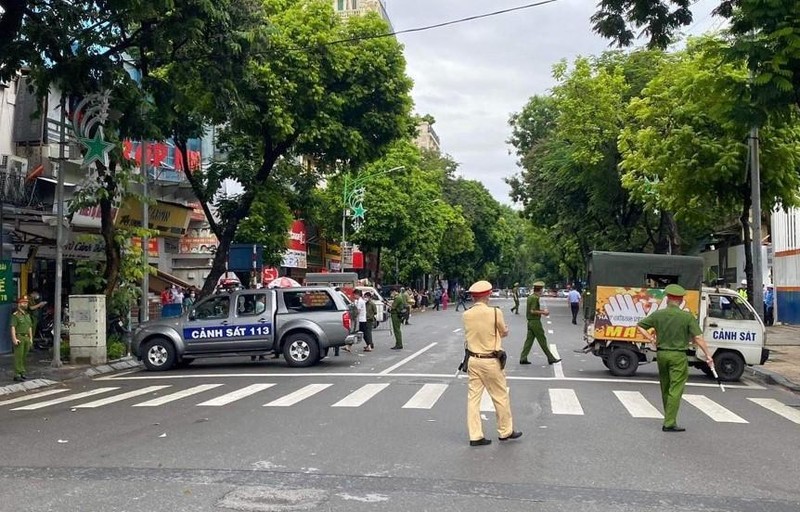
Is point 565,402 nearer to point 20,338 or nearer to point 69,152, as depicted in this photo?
point 20,338

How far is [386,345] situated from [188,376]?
8623 mm

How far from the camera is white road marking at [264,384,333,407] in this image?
12171 millimetres

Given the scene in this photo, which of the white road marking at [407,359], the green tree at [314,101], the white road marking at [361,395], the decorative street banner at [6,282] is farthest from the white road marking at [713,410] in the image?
the decorative street banner at [6,282]

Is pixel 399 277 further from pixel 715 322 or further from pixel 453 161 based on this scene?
pixel 715 322

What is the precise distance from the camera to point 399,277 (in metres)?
60.7

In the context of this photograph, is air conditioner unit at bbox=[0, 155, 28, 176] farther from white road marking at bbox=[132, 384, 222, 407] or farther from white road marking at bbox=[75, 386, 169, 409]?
white road marking at bbox=[132, 384, 222, 407]

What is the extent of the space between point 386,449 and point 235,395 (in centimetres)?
521

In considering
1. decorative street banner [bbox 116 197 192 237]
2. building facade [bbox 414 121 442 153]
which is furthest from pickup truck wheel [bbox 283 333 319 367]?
building facade [bbox 414 121 442 153]

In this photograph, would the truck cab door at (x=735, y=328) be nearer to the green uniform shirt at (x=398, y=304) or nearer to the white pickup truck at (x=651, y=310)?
the white pickup truck at (x=651, y=310)

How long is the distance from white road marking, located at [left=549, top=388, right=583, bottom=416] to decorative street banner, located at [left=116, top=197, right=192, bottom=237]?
18.3m

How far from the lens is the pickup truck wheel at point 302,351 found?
18.0 m

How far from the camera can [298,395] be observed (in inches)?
517

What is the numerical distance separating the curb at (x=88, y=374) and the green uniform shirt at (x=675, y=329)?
1134 centimetres

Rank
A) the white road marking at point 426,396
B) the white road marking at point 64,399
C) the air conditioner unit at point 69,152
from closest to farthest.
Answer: the white road marking at point 426,396, the white road marking at point 64,399, the air conditioner unit at point 69,152
